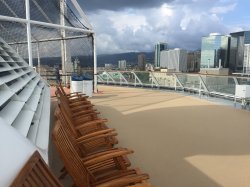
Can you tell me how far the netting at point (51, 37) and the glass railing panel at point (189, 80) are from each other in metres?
3.17

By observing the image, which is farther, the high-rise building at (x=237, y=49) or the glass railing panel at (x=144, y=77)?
the high-rise building at (x=237, y=49)

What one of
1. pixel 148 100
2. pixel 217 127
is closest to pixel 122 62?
pixel 148 100

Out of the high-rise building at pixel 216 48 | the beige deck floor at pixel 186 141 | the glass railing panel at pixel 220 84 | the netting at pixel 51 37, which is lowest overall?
the beige deck floor at pixel 186 141

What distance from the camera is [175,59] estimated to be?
44375 mm

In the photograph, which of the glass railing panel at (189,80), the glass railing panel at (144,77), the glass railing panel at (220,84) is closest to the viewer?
the glass railing panel at (220,84)

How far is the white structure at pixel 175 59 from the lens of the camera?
44234 mm

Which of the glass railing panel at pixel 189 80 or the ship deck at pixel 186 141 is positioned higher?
the glass railing panel at pixel 189 80

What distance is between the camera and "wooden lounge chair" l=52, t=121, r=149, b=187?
6.52ft

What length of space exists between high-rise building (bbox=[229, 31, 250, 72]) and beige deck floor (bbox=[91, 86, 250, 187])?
154ft

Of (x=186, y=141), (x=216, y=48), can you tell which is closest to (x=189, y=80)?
(x=186, y=141)

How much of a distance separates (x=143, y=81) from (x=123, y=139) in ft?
23.4

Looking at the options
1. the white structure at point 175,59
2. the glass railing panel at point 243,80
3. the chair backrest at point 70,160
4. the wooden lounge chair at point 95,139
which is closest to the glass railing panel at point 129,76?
the glass railing panel at point 243,80

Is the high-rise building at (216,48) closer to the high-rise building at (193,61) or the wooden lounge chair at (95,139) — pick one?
the high-rise building at (193,61)

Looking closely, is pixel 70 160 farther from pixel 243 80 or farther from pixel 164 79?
pixel 164 79
